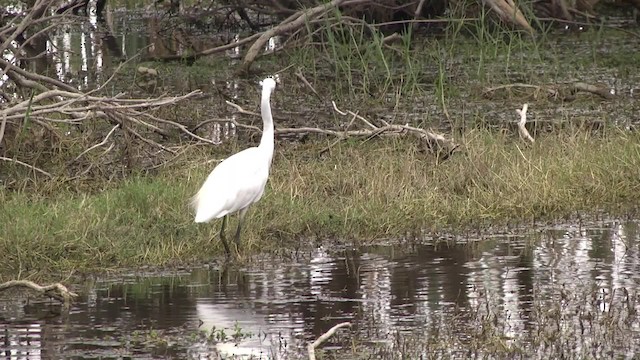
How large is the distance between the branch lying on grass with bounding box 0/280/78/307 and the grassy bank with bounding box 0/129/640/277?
1.73 feet

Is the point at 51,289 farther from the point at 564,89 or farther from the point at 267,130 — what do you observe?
the point at 564,89

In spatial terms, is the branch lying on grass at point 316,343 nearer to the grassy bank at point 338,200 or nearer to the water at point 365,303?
the water at point 365,303

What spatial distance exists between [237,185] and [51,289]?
1419 millimetres

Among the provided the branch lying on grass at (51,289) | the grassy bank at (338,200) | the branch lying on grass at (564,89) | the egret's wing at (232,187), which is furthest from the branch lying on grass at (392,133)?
the branch lying on grass at (51,289)

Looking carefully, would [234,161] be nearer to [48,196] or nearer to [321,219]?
[321,219]

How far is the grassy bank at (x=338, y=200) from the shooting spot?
24.6ft

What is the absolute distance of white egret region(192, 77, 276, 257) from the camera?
752 cm

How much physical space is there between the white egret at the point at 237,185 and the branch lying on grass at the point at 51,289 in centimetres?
104

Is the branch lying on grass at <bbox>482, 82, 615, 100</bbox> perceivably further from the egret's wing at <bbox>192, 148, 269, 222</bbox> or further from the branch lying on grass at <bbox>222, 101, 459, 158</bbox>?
the egret's wing at <bbox>192, 148, 269, 222</bbox>

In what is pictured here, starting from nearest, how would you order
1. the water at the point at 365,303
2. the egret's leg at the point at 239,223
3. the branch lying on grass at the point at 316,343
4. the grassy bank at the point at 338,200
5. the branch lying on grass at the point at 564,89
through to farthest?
the branch lying on grass at the point at 316,343, the water at the point at 365,303, the grassy bank at the point at 338,200, the egret's leg at the point at 239,223, the branch lying on grass at the point at 564,89

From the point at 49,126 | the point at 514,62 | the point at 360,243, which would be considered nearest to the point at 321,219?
the point at 360,243

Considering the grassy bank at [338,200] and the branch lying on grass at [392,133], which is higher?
the branch lying on grass at [392,133]

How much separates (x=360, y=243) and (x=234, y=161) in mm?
955

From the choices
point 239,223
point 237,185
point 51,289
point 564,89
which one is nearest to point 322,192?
point 239,223
